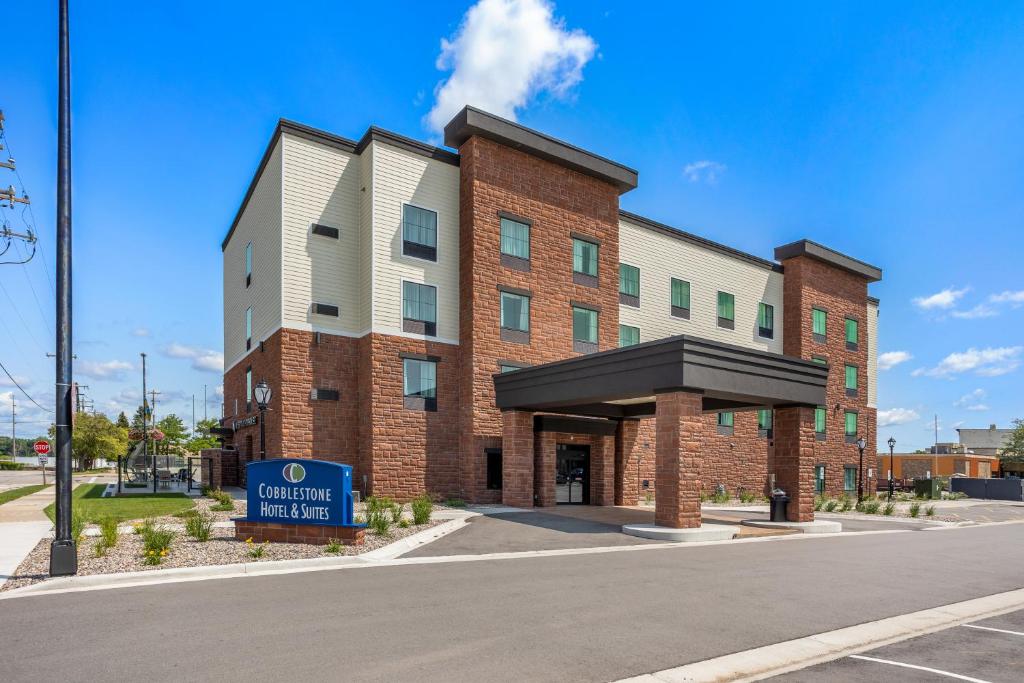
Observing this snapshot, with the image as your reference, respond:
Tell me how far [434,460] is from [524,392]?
200 inches

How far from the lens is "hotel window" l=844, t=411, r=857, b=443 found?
44.1 m

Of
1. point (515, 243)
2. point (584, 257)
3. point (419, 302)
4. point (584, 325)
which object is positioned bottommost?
point (584, 325)

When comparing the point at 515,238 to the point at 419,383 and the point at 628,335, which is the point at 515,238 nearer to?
the point at 419,383

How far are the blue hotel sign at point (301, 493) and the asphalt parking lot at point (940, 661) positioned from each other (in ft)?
33.5

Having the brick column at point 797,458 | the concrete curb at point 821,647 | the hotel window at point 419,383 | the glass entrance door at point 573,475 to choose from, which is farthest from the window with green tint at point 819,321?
the concrete curb at point 821,647

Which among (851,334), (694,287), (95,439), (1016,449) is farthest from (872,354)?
(95,439)

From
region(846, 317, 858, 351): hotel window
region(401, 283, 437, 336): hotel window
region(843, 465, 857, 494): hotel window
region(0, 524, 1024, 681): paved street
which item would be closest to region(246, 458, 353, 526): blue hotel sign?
region(0, 524, 1024, 681): paved street

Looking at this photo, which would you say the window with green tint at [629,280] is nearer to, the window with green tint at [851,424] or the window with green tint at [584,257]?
the window with green tint at [584,257]

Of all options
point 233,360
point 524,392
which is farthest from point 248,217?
point 524,392

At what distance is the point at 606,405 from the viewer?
86.3ft

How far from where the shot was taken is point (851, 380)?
45062 mm

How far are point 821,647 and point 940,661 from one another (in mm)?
1164

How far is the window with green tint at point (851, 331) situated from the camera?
148 feet

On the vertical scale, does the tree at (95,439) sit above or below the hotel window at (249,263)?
below
